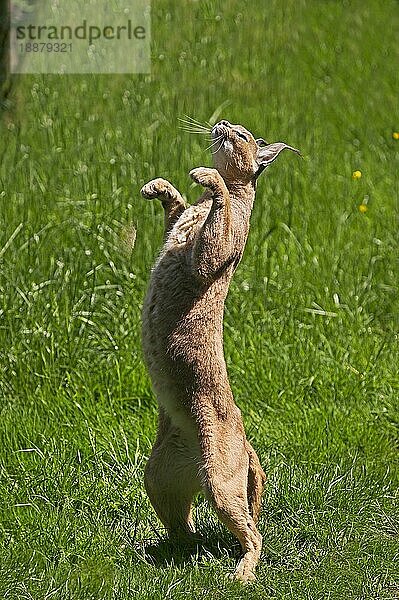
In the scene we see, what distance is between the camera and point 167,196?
4.02 metres

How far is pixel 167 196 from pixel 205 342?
0.57 meters

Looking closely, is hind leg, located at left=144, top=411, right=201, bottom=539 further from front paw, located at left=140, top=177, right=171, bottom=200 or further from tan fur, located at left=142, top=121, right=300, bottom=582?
front paw, located at left=140, top=177, right=171, bottom=200

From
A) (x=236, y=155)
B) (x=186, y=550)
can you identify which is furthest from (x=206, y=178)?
(x=186, y=550)

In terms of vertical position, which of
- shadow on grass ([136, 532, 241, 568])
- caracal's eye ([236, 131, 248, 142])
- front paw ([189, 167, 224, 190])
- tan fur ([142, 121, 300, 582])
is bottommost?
shadow on grass ([136, 532, 241, 568])

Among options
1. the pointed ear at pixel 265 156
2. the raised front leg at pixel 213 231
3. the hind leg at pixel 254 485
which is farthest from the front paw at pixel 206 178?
the hind leg at pixel 254 485

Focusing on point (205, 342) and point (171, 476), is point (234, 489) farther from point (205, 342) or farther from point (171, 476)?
point (205, 342)

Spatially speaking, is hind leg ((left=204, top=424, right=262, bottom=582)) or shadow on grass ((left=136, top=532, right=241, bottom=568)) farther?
shadow on grass ((left=136, top=532, right=241, bottom=568))

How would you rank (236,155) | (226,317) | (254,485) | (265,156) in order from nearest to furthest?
1. (236,155)
2. (265,156)
3. (254,485)
4. (226,317)

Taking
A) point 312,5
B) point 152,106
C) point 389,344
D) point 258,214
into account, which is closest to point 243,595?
point 389,344

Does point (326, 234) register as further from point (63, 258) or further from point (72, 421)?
point (72, 421)

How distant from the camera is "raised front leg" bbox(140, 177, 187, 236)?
392 centimetres

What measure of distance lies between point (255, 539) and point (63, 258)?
2.52 metres

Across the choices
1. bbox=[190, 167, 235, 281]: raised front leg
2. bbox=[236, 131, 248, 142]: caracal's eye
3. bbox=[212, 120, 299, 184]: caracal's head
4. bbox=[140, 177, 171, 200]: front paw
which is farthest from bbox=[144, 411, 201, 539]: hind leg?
bbox=[236, 131, 248, 142]: caracal's eye

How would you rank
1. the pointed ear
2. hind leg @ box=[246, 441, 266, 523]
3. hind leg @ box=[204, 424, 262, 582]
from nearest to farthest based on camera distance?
hind leg @ box=[204, 424, 262, 582] → the pointed ear → hind leg @ box=[246, 441, 266, 523]
